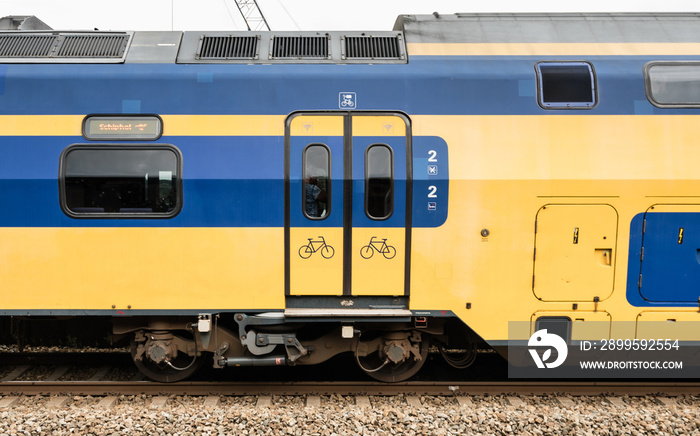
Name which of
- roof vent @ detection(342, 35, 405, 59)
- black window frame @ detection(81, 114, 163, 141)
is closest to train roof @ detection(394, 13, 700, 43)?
roof vent @ detection(342, 35, 405, 59)

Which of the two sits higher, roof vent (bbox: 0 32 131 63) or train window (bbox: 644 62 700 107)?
roof vent (bbox: 0 32 131 63)

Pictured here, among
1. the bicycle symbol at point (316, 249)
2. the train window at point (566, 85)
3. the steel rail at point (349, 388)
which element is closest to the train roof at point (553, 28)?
the train window at point (566, 85)

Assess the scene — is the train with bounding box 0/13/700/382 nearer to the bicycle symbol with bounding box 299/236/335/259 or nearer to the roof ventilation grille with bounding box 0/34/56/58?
the bicycle symbol with bounding box 299/236/335/259

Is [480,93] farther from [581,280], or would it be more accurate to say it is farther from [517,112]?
[581,280]

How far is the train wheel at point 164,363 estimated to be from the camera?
519 centimetres

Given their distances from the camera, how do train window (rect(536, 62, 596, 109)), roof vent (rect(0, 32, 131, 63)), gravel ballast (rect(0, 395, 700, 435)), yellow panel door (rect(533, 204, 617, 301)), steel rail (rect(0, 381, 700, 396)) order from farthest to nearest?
steel rail (rect(0, 381, 700, 396))
roof vent (rect(0, 32, 131, 63))
train window (rect(536, 62, 596, 109))
yellow panel door (rect(533, 204, 617, 301))
gravel ballast (rect(0, 395, 700, 435))

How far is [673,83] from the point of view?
4.98 m

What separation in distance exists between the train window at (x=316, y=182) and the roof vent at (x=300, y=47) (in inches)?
42.3

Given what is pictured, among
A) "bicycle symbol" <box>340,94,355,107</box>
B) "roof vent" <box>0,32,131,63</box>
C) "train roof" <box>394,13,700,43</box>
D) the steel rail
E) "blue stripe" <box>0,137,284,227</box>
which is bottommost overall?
the steel rail

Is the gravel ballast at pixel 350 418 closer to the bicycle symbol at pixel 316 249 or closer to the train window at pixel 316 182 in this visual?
the bicycle symbol at pixel 316 249

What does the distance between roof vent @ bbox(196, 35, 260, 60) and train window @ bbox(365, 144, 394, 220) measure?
5.56 ft

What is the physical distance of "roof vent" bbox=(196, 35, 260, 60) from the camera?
17.0ft

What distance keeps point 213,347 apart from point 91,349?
102 inches

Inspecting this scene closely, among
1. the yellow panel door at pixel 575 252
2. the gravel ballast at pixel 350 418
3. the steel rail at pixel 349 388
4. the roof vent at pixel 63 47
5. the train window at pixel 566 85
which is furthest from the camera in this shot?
the steel rail at pixel 349 388
